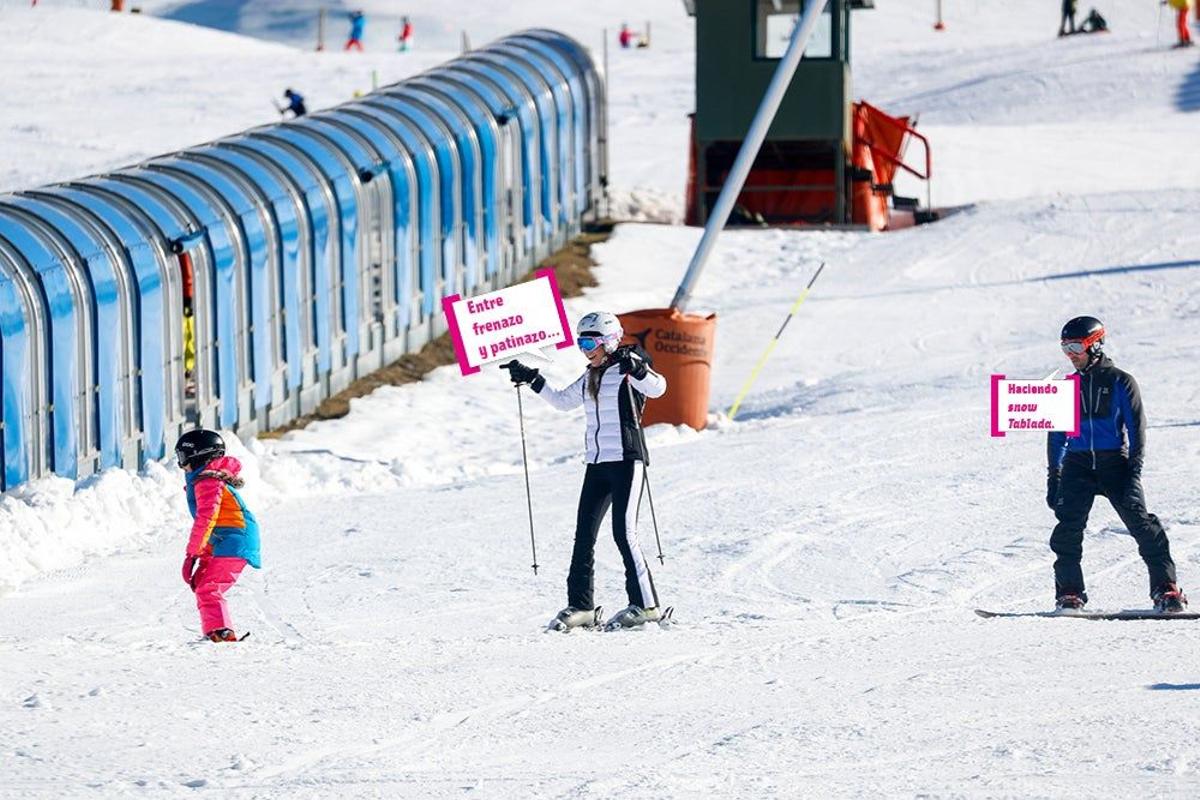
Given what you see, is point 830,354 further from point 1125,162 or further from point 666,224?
point 1125,162

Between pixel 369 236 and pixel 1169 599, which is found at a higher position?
pixel 369 236

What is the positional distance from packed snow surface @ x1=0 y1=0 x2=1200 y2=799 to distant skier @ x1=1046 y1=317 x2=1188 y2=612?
82 cm

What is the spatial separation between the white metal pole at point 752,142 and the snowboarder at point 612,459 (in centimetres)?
816

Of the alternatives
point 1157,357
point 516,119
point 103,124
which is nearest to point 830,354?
point 1157,357

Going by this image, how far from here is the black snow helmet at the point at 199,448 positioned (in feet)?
33.8

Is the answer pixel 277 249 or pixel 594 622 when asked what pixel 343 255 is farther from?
pixel 594 622

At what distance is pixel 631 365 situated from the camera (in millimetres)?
10516

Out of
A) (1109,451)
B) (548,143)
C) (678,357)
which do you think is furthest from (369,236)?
(1109,451)

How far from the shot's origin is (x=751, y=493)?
14.7 m

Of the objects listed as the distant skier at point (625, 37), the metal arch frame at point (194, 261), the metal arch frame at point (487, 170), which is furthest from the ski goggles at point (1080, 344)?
the distant skier at point (625, 37)

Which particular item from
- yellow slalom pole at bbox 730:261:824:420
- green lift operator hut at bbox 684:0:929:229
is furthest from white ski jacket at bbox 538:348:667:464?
→ green lift operator hut at bbox 684:0:929:229

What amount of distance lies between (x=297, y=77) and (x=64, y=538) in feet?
98.6

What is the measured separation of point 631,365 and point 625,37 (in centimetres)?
4366

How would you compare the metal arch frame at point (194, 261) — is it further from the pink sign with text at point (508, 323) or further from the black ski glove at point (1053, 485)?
the black ski glove at point (1053, 485)
